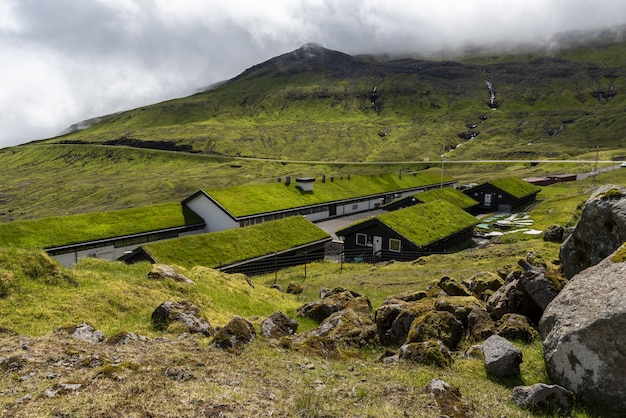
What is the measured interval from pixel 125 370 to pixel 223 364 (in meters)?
2.78

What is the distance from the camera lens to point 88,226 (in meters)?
51.8

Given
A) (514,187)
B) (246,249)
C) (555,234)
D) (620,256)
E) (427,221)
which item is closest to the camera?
(620,256)

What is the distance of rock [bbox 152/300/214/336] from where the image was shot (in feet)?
55.2

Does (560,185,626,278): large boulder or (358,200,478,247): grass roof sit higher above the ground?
(560,185,626,278): large boulder

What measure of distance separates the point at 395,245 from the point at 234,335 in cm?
4196

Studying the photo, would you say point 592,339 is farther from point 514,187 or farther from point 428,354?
point 514,187

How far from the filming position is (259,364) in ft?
42.5

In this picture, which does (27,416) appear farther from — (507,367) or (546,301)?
(546,301)

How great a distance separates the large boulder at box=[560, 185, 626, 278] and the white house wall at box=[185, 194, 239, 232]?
5051 centimetres

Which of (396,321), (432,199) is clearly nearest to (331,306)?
(396,321)

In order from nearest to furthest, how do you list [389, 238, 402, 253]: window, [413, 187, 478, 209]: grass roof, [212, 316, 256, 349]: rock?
[212, 316, 256, 349]: rock < [389, 238, 402, 253]: window < [413, 187, 478, 209]: grass roof

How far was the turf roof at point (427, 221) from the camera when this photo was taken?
54250mm

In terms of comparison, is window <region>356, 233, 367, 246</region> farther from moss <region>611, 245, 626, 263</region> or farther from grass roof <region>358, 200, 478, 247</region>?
moss <region>611, 245, 626, 263</region>

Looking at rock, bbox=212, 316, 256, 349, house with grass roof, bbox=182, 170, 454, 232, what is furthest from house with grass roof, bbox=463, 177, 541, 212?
rock, bbox=212, 316, 256, 349
